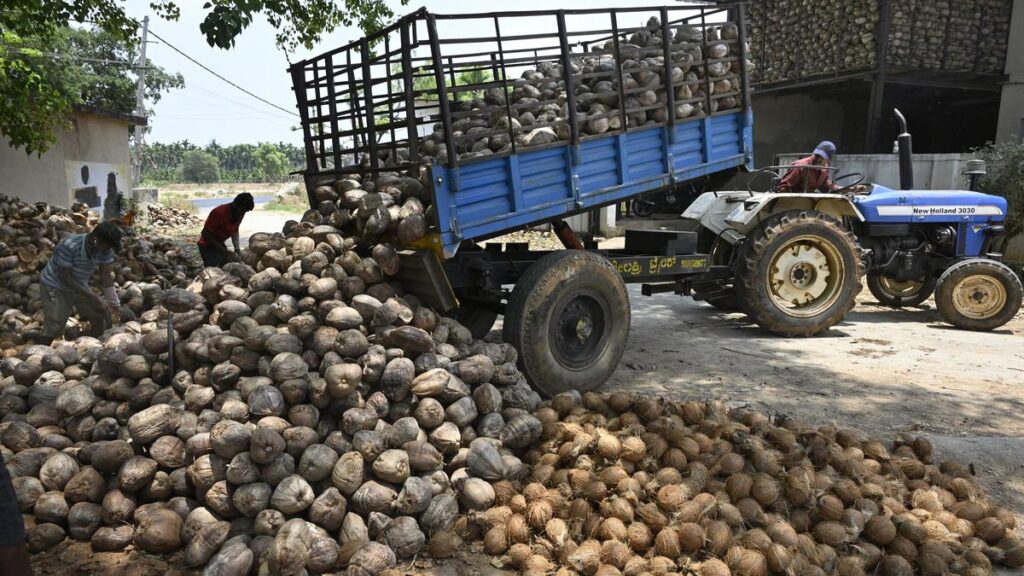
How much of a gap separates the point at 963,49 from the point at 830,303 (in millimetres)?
10034

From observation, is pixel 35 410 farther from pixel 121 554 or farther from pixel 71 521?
pixel 121 554

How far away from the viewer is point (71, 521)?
322cm

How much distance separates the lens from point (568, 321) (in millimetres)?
4965

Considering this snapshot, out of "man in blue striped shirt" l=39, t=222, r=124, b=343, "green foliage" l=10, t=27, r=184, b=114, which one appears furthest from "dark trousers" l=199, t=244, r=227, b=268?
"green foliage" l=10, t=27, r=184, b=114

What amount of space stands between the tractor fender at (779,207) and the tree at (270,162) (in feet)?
272

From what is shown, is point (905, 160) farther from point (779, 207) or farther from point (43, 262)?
point (43, 262)

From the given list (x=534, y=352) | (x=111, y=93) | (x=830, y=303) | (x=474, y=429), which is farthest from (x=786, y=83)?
(x=111, y=93)

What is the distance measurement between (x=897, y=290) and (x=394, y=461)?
7992mm

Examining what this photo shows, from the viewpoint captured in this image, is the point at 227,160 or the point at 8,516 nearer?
the point at 8,516

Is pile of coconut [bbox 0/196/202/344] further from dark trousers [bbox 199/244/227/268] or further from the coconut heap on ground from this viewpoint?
the coconut heap on ground

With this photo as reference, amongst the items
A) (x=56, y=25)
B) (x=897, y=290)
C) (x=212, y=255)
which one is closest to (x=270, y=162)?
(x=56, y=25)

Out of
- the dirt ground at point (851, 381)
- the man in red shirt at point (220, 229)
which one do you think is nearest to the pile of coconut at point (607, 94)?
the dirt ground at point (851, 381)

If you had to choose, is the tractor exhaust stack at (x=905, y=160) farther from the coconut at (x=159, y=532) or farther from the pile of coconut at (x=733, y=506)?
the coconut at (x=159, y=532)

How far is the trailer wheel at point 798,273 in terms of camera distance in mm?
6734
